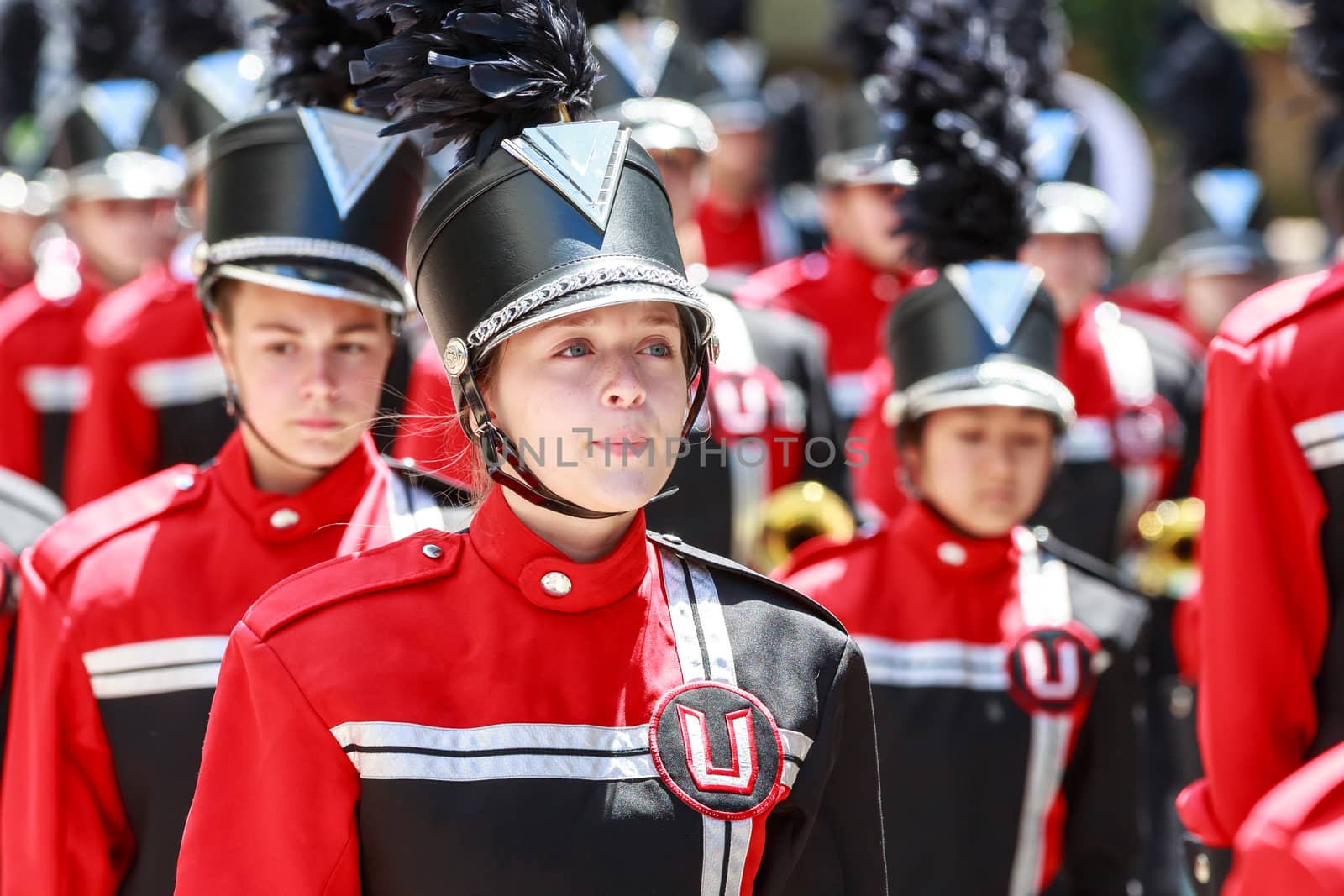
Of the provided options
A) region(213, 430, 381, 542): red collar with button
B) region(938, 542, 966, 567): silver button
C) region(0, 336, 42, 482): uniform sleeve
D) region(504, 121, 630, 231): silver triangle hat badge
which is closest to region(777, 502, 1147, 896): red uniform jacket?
region(938, 542, 966, 567): silver button

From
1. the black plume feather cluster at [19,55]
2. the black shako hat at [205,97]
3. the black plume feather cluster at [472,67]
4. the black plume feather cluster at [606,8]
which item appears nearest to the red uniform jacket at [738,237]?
the black plume feather cluster at [606,8]

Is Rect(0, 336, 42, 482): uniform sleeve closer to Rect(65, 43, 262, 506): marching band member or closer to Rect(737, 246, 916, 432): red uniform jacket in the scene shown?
Rect(65, 43, 262, 506): marching band member

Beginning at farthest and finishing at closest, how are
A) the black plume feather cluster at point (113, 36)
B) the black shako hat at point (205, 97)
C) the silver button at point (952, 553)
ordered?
the black plume feather cluster at point (113, 36) → the black shako hat at point (205, 97) → the silver button at point (952, 553)

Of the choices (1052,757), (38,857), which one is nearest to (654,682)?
(38,857)

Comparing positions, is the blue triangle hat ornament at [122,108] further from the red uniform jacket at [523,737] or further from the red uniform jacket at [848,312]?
the red uniform jacket at [523,737]

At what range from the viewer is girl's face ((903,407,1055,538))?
3.82m

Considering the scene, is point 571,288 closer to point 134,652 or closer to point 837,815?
point 837,815

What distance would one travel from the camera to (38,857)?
112 inches

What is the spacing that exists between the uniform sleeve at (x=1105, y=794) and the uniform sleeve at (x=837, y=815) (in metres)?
1.27

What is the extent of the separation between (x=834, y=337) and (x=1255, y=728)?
3849mm

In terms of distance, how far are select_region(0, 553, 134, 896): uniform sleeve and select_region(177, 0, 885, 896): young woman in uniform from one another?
2.49ft

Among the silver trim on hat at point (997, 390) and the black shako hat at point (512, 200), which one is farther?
the silver trim on hat at point (997, 390)

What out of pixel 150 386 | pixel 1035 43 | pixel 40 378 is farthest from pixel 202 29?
A: pixel 1035 43

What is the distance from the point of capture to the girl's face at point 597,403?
230cm
